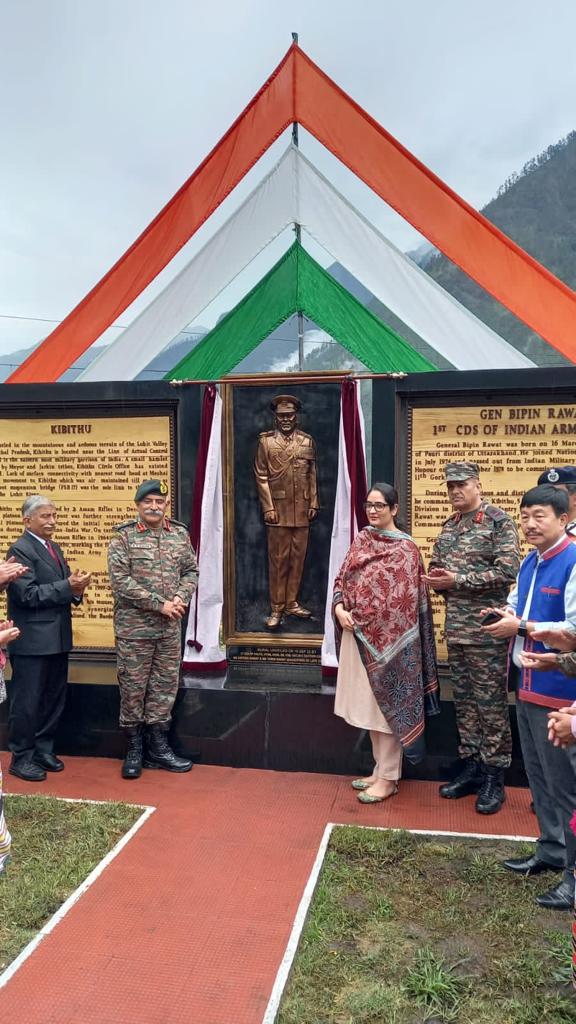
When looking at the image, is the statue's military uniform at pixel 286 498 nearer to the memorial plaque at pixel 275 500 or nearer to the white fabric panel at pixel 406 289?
the memorial plaque at pixel 275 500

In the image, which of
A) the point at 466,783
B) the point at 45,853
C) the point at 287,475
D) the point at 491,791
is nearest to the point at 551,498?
the point at 491,791

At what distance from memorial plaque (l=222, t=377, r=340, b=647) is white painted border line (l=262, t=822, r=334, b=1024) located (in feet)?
5.63

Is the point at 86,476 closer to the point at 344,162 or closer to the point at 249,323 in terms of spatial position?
the point at 249,323

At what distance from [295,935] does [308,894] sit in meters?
0.29

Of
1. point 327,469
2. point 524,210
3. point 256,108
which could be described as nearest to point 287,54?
point 256,108

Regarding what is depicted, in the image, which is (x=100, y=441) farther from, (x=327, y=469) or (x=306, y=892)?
(x=306, y=892)

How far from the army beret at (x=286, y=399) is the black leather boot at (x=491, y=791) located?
101 inches

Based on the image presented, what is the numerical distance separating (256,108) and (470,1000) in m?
6.66

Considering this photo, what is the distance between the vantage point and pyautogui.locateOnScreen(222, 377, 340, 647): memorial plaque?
192 inches

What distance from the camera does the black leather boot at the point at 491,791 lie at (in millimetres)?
3779

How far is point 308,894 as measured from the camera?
117 inches

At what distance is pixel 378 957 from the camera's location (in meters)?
2.56

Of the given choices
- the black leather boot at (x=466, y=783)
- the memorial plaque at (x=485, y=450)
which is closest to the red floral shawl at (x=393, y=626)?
the black leather boot at (x=466, y=783)

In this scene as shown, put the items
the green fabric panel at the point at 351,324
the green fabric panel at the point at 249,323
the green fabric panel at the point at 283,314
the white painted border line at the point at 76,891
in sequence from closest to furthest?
the white painted border line at the point at 76,891 → the green fabric panel at the point at 351,324 → the green fabric panel at the point at 283,314 → the green fabric panel at the point at 249,323
